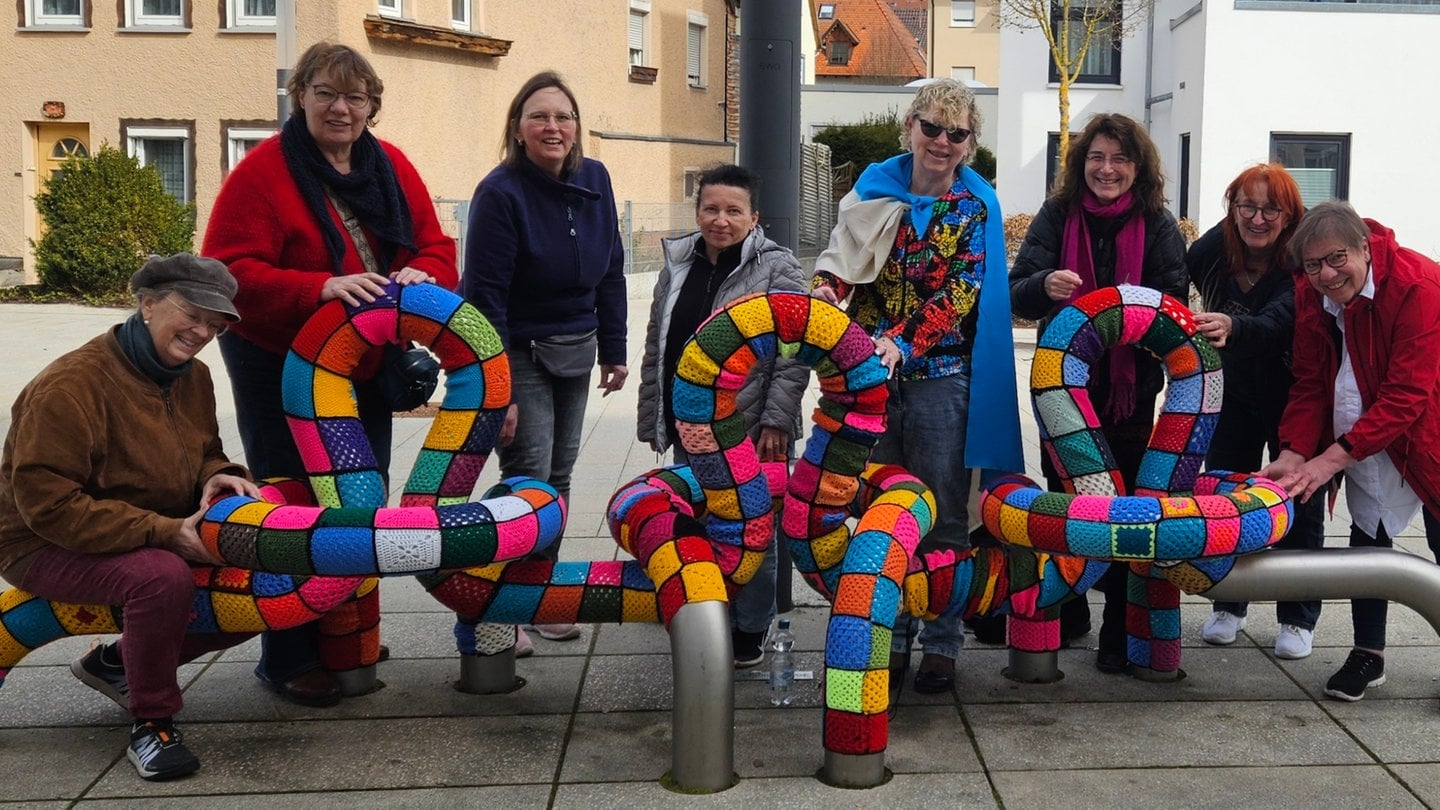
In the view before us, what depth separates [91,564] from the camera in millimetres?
3820

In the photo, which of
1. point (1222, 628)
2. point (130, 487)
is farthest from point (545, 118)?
point (1222, 628)

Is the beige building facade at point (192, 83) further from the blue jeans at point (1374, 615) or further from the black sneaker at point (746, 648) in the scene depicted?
the blue jeans at point (1374, 615)

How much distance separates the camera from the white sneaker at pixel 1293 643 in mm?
4824

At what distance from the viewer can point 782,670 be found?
14.6ft

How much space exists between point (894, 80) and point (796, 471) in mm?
58372

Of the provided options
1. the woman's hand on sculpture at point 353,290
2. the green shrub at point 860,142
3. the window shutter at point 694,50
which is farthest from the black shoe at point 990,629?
the green shrub at point 860,142

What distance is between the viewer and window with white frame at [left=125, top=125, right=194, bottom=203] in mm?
19578

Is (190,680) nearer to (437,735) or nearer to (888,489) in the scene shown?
(437,735)

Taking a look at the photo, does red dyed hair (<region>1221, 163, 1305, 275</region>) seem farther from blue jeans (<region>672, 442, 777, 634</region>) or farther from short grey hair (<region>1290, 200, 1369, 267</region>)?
blue jeans (<region>672, 442, 777, 634</region>)

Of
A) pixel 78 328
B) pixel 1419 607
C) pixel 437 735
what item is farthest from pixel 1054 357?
pixel 78 328

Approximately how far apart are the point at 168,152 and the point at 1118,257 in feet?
59.1

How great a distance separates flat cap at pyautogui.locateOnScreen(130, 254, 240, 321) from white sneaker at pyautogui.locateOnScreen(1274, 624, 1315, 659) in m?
3.56

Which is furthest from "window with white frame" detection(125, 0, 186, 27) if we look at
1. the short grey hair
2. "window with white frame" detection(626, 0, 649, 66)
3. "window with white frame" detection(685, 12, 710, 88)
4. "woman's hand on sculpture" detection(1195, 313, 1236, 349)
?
the short grey hair

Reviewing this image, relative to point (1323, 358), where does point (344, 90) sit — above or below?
above
